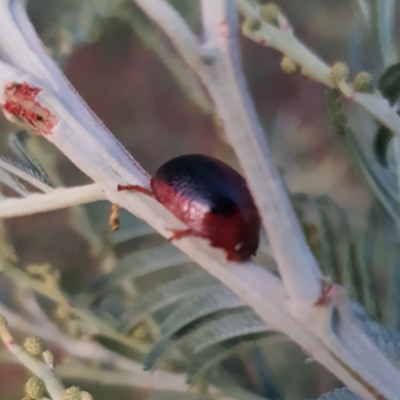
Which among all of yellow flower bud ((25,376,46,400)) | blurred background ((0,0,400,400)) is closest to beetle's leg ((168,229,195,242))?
yellow flower bud ((25,376,46,400))

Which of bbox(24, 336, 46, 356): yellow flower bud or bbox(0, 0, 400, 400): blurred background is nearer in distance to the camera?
bbox(24, 336, 46, 356): yellow flower bud

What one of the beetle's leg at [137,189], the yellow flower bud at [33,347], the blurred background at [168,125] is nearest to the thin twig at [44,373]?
the yellow flower bud at [33,347]

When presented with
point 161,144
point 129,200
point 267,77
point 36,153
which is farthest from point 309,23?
point 129,200

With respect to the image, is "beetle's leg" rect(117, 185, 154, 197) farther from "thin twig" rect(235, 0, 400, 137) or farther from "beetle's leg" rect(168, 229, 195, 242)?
"thin twig" rect(235, 0, 400, 137)

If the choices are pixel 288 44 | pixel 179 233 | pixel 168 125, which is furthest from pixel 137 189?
pixel 168 125

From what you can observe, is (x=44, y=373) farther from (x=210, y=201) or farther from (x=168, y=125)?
(x=168, y=125)

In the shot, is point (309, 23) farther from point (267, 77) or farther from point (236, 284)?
point (236, 284)
